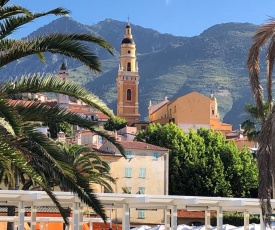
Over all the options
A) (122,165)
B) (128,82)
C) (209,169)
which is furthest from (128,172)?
(128,82)

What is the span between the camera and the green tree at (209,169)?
6769 cm

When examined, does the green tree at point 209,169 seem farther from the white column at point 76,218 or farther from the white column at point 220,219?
the white column at point 76,218

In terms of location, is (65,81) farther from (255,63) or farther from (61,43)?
(255,63)

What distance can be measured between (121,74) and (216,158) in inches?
3294

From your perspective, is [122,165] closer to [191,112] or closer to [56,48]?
[191,112]

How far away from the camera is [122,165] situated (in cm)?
6994

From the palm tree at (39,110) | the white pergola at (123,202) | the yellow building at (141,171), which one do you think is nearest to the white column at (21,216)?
the white pergola at (123,202)

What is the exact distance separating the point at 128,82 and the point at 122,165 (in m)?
86.3

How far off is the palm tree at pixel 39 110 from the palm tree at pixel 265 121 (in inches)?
103

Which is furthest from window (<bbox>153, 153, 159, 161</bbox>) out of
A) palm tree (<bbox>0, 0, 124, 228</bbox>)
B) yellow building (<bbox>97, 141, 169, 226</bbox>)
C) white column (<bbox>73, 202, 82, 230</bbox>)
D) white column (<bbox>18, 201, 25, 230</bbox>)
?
palm tree (<bbox>0, 0, 124, 228</bbox>)

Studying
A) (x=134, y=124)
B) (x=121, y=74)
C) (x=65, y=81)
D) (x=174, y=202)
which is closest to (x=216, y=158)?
(x=174, y=202)

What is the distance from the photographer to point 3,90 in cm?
1391

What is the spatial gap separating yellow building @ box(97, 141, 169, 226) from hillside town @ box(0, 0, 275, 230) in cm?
9

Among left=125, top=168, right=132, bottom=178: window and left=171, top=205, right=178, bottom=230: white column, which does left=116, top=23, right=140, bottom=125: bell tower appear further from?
left=171, top=205, right=178, bottom=230: white column
